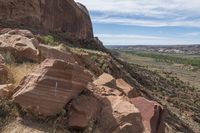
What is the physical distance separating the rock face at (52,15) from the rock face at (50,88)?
2547 centimetres

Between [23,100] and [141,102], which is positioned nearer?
[23,100]

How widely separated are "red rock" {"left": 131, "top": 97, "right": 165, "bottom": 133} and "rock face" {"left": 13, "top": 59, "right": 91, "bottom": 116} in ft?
7.38

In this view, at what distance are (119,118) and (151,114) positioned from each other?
1.84 metres

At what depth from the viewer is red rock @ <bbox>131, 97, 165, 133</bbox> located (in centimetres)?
1172

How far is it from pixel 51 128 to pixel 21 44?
457cm

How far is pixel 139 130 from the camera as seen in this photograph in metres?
10.6

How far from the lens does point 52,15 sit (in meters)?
42.7

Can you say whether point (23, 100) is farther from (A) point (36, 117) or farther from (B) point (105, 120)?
(B) point (105, 120)

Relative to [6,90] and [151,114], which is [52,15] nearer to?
[151,114]

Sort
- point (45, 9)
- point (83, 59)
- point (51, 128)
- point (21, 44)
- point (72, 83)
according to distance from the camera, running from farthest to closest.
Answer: point (45, 9), point (83, 59), point (21, 44), point (72, 83), point (51, 128)

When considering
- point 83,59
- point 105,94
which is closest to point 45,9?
point 83,59

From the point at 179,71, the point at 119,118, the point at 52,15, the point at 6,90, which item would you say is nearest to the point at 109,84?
the point at 119,118

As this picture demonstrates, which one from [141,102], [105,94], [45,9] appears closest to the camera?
[105,94]

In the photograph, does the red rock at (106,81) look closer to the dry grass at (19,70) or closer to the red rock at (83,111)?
the dry grass at (19,70)
